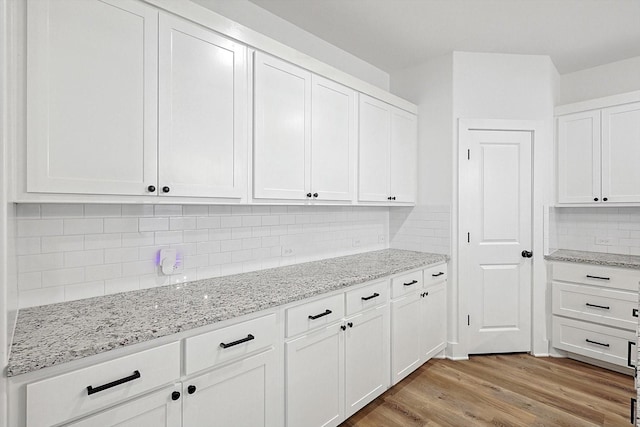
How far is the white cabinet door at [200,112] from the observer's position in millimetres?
1602

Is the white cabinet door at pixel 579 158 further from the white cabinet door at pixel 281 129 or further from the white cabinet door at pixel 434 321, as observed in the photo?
the white cabinet door at pixel 281 129

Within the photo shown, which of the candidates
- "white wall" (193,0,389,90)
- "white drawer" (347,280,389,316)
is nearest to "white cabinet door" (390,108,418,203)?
"white wall" (193,0,389,90)

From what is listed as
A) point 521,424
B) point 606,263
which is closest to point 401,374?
point 521,424

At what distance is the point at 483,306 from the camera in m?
3.21

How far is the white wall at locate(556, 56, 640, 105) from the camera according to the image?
10.7ft

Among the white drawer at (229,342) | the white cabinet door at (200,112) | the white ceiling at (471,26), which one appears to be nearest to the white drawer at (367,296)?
the white drawer at (229,342)

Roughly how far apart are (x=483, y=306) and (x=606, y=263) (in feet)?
3.44

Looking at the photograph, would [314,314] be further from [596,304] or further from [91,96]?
[596,304]

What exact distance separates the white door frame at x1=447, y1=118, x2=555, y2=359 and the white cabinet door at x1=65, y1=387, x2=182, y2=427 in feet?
8.64

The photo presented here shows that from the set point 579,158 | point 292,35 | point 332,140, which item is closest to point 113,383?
point 332,140

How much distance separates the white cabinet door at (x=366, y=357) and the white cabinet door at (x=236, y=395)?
593mm

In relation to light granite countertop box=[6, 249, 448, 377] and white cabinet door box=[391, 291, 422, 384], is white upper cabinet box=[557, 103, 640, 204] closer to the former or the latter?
white cabinet door box=[391, 291, 422, 384]

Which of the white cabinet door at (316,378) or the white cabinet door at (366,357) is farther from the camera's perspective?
the white cabinet door at (366,357)

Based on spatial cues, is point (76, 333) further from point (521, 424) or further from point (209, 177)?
point (521, 424)
